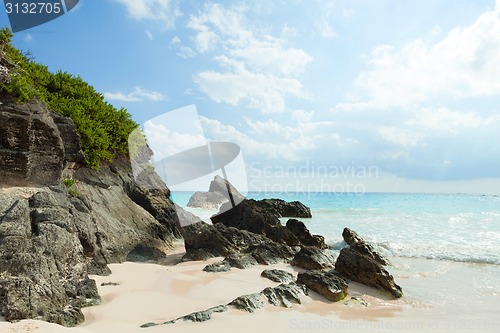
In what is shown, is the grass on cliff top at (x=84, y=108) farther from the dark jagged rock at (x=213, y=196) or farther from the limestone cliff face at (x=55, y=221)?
the dark jagged rock at (x=213, y=196)

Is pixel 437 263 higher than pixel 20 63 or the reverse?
the reverse

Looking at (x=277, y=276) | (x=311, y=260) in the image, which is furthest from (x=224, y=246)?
(x=277, y=276)

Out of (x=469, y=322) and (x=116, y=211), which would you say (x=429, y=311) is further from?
(x=116, y=211)

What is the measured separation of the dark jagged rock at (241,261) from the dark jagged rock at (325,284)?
2.87m

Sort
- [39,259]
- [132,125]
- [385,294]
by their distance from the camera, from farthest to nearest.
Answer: [132,125], [385,294], [39,259]

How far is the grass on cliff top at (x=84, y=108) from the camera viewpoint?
13.4 metres

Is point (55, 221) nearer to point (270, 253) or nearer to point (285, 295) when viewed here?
point (285, 295)

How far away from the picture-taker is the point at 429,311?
319 inches

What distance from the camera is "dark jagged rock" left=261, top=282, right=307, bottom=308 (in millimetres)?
7699

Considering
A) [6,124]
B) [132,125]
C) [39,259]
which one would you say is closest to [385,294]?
[39,259]

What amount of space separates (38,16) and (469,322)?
46.9 feet

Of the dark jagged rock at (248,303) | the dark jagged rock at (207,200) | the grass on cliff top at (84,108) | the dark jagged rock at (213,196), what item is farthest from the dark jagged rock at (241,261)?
the dark jagged rock at (207,200)

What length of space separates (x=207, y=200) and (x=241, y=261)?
33977mm

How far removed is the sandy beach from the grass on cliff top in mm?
5952
